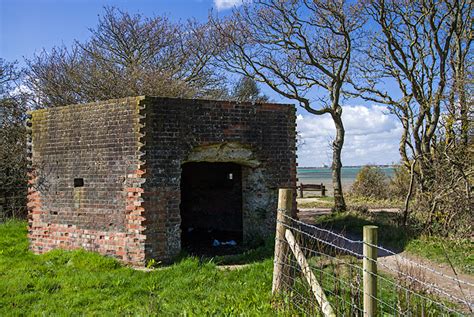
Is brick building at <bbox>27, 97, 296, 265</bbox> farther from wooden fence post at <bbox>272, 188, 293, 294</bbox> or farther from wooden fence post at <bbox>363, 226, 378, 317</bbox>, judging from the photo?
wooden fence post at <bbox>363, 226, 378, 317</bbox>

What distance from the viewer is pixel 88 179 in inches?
368

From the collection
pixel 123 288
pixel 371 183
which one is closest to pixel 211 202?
pixel 123 288

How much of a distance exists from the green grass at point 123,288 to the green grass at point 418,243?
10.1 ft

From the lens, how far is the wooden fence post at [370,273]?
4000 millimetres

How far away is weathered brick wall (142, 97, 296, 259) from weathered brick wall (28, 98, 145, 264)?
301mm

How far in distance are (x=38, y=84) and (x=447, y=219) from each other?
14997 mm

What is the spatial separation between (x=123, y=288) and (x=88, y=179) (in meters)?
3.06

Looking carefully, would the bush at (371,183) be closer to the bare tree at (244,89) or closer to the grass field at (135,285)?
the bare tree at (244,89)

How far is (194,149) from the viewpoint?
362 inches

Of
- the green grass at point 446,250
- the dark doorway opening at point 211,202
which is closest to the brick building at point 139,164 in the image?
the dark doorway opening at point 211,202

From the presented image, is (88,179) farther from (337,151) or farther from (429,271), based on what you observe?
(337,151)

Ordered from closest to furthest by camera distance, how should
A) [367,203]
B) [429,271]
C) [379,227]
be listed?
[429,271] → [379,227] → [367,203]

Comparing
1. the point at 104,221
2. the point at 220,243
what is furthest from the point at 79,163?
the point at 220,243

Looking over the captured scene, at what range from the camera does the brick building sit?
8.66 m
